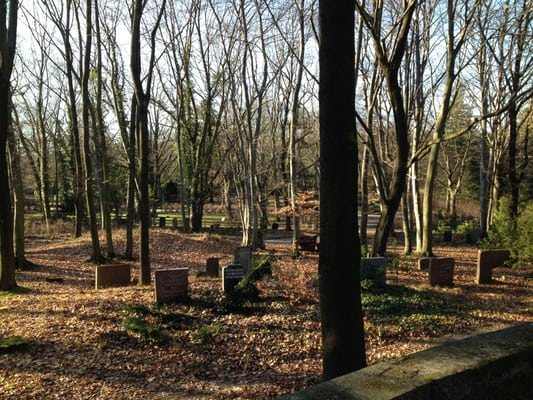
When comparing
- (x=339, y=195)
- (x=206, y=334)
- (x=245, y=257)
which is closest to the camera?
(x=339, y=195)

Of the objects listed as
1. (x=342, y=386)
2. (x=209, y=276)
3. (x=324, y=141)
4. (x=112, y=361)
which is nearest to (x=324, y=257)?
(x=324, y=141)

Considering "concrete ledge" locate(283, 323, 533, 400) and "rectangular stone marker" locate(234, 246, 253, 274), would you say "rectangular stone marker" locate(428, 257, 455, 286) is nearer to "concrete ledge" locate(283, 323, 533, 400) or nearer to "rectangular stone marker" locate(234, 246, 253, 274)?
"rectangular stone marker" locate(234, 246, 253, 274)

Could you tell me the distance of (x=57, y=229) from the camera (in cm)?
2811

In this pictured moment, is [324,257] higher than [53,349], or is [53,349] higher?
[324,257]

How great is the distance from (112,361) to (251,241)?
12.8m

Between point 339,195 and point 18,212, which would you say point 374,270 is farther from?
point 18,212

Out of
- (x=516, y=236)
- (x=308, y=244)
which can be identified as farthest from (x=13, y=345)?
(x=516, y=236)

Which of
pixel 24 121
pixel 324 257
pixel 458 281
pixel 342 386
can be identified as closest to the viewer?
pixel 342 386

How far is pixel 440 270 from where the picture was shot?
10.2m

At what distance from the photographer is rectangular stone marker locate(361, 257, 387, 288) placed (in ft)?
29.9

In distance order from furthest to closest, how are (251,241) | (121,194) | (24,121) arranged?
(121,194) < (24,121) < (251,241)

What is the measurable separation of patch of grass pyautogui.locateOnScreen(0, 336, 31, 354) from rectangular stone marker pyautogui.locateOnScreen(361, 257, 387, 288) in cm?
641

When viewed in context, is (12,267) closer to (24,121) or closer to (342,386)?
(342,386)

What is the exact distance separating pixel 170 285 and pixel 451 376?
6108mm
